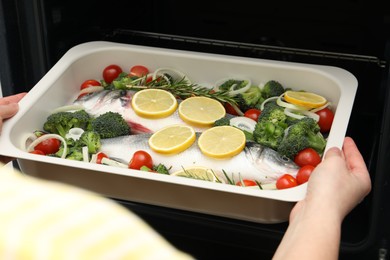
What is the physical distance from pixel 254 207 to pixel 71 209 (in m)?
0.66

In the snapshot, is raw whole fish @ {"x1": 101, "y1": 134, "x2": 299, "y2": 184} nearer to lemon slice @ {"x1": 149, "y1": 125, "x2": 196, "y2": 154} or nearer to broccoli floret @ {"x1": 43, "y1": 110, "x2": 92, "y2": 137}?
lemon slice @ {"x1": 149, "y1": 125, "x2": 196, "y2": 154}

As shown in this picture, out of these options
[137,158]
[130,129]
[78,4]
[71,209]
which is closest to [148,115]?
[130,129]

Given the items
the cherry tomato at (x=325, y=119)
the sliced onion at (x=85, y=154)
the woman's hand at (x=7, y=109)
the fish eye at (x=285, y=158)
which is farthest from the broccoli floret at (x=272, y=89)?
the woman's hand at (x=7, y=109)

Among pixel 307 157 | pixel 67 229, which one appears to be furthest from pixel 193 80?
pixel 67 229

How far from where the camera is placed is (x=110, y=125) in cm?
135

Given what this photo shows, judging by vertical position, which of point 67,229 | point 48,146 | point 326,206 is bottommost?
point 48,146

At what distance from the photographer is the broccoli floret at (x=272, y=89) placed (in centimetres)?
145

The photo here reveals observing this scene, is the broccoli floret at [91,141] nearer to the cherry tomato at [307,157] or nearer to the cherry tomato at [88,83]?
the cherry tomato at [88,83]

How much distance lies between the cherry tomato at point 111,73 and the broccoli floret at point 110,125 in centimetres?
20

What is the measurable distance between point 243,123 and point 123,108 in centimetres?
27

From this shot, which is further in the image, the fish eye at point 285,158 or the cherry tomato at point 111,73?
the cherry tomato at point 111,73

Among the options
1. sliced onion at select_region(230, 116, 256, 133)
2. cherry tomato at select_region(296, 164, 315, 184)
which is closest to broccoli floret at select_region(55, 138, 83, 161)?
sliced onion at select_region(230, 116, 256, 133)

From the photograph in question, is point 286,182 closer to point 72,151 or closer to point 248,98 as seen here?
point 248,98

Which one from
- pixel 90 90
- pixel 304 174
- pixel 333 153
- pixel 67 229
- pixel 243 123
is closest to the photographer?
pixel 67 229
